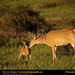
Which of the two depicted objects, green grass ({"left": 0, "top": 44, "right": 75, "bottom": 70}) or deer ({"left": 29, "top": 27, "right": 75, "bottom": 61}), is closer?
green grass ({"left": 0, "top": 44, "right": 75, "bottom": 70})

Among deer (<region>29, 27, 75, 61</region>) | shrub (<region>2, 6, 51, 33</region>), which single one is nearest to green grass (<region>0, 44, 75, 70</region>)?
deer (<region>29, 27, 75, 61</region>)

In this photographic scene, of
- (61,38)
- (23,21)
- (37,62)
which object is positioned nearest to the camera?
(37,62)

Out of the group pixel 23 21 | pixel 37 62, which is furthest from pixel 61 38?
pixel 23 21

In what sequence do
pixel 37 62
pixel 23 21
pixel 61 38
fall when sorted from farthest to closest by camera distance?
pixel 23 21, pixel 61 38, pixel 37 62

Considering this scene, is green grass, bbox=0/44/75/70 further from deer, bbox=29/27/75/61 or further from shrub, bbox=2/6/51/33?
shrub, bbox=2/6/51/33

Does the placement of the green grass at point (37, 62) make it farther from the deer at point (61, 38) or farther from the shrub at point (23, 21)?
the shrub at point (23, 21)

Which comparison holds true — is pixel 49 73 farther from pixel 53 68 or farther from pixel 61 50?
pixel 61 50

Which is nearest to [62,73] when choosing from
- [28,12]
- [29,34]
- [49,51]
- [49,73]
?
[49,73]

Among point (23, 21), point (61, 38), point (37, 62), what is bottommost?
point (37, 62)

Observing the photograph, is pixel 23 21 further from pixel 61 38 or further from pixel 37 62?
pixel 37 62

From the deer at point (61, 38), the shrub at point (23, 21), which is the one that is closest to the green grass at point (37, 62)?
the deer at point (61, 38)

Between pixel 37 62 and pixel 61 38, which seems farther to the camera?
pixel 61 38

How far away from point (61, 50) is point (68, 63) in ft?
6.95

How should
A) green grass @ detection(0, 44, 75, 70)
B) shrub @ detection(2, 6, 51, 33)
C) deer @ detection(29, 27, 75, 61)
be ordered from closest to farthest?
green grass @ detection(0, 44, 75, 70), deer @ detection(29, 27, 75, 61), shrub @ detection(2, 6, 51, 33)
